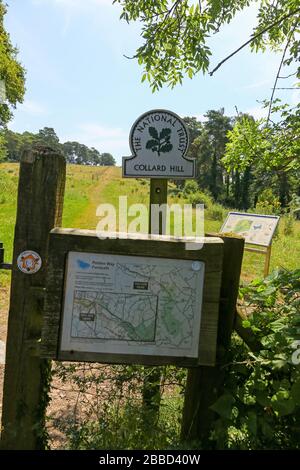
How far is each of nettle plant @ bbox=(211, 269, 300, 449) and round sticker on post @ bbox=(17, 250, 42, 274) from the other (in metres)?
1.23

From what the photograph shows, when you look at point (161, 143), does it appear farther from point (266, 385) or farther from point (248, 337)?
point (266, 385)

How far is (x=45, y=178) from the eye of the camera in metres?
2.12

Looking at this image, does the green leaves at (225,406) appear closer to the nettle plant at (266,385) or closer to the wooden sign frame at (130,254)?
the nettle plant at (266,385)

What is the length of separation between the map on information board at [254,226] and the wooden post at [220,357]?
5646 millimetres

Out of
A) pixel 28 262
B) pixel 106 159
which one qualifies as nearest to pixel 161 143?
pixel 28 262

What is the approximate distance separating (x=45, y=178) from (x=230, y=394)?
1.54 metres

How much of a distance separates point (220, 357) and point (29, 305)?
1.14 m

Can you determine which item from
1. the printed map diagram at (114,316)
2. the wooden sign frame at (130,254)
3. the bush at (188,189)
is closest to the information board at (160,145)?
the wooden sign frame at (130,254)

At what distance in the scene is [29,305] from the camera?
85.3 inches

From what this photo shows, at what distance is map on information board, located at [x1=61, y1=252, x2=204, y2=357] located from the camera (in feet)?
6.39

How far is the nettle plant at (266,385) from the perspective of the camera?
5.84 ft

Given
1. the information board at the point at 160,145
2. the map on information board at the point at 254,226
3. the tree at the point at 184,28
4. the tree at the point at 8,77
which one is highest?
the tree at the point at 8,77

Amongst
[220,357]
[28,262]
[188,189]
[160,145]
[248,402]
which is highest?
[188,189]

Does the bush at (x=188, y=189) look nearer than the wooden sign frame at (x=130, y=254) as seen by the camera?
No
